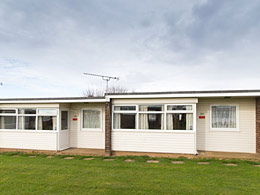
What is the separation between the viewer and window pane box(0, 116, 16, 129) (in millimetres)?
10391

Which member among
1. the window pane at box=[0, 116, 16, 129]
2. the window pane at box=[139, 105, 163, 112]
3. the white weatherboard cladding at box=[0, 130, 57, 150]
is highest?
the window pane at box=[139, 105, 163, 112]

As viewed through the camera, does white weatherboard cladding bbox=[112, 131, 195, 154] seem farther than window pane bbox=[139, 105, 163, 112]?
No

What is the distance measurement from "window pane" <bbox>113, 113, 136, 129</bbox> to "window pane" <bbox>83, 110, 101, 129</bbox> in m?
1.50

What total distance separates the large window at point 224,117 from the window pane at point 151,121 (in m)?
2.34

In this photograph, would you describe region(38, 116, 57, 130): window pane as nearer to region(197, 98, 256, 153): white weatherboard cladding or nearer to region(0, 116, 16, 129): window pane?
region(0, 116, 16, 129): window pane

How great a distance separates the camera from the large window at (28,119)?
32.4 ft

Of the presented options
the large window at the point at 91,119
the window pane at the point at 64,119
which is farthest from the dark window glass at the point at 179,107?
the window pane at the point at 64,119

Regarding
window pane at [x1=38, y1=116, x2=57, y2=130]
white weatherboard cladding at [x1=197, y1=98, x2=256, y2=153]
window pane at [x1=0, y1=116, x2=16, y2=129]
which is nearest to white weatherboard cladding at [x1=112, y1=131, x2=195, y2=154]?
white weatherboard cladding at [x1=197, y1=98, x2=256, y2=153]

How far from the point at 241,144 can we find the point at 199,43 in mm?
6109

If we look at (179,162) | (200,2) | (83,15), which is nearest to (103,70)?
(83,15)

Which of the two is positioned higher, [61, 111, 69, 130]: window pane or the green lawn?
[61, 111, 69, 130]: window pane

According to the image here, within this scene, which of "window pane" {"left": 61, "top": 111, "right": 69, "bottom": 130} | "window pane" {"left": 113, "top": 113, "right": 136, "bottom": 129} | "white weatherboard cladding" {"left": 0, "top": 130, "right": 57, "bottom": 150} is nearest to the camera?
"window pane" {"left": 113, "top": 113, "right": 136, "bottom": 129}

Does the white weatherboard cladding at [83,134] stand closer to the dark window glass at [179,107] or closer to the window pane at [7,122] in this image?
the window pane at [7,122]

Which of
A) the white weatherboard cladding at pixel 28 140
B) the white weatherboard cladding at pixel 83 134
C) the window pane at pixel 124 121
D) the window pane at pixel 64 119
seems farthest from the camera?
the white weatherboard cladding at pixel 83 134
